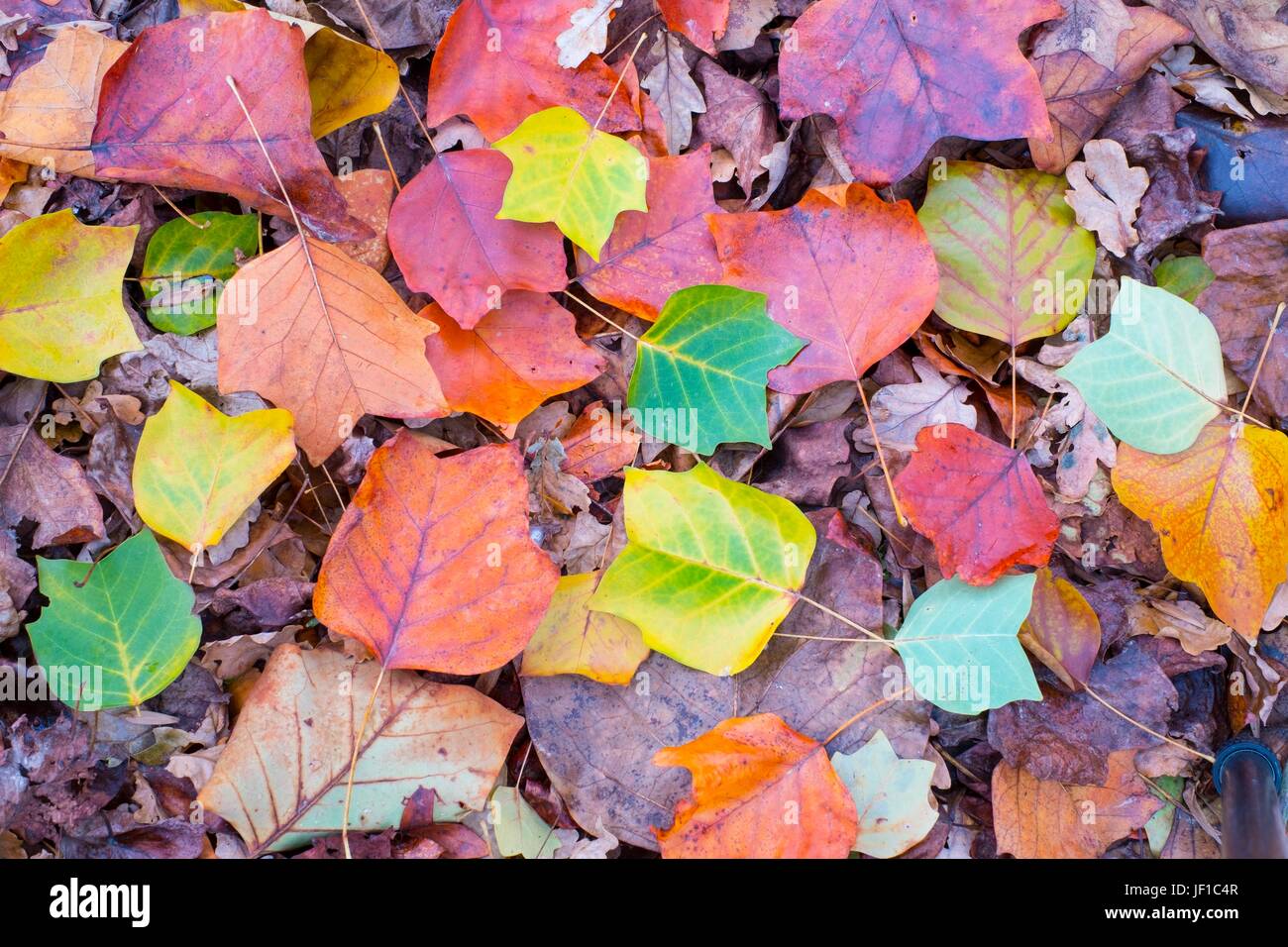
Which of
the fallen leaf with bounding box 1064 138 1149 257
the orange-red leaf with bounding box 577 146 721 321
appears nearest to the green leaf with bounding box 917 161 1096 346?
the fallen leaf with bounding box 1064 138 1149 257

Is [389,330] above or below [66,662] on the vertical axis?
above

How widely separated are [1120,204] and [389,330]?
1677 mm

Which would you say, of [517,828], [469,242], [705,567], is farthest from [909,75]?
[517,828]

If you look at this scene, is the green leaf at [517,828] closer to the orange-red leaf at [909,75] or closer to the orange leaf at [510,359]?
the orange leaf at [510,359]

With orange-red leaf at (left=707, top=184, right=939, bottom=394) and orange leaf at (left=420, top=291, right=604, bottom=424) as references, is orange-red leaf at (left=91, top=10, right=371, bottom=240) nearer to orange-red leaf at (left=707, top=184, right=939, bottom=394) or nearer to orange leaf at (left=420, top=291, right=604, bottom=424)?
orange leaf at (left=420, top=291, right=604, bottom=424)

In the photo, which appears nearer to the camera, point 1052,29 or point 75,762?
point 75,762

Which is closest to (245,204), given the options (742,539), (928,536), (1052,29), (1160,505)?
(742,539)

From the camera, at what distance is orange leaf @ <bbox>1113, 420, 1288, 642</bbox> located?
2.06 m

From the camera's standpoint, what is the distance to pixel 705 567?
200 centimetres

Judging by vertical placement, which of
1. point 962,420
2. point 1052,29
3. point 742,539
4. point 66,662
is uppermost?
point 1052,29

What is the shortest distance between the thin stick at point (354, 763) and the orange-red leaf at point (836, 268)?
3.59 ft

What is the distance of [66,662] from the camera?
6.52 feet

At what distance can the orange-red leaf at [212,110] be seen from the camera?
6.41 feet
